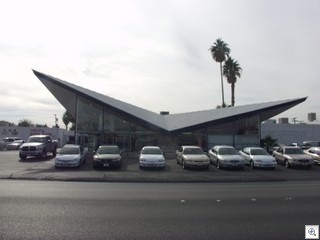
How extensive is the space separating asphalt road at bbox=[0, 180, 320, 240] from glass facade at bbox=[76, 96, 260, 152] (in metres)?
22.0

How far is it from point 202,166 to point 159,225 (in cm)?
1655

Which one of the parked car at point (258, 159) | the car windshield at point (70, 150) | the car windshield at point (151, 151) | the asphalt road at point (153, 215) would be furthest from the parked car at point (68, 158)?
the parked car at point (258, 159)

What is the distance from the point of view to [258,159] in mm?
24891

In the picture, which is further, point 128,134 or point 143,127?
point 143,127

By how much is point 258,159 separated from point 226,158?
7.90ft

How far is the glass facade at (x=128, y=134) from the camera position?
34.5m

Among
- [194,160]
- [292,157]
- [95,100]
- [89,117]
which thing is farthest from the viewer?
[89,117]

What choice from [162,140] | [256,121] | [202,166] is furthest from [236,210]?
[256,121]

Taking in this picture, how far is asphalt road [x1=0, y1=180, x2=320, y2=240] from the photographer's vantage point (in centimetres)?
687

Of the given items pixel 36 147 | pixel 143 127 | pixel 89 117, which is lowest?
pixel 36 147

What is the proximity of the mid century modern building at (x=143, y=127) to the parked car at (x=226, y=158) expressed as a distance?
29.7ft

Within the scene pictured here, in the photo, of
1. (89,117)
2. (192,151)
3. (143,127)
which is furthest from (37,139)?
(192,151)

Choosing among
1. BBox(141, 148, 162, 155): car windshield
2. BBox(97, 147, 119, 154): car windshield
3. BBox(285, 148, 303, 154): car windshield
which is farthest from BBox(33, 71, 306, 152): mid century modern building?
BBox(97, 147, 119, 154): car windshield

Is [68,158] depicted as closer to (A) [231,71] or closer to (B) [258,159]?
(B) [258,159]
